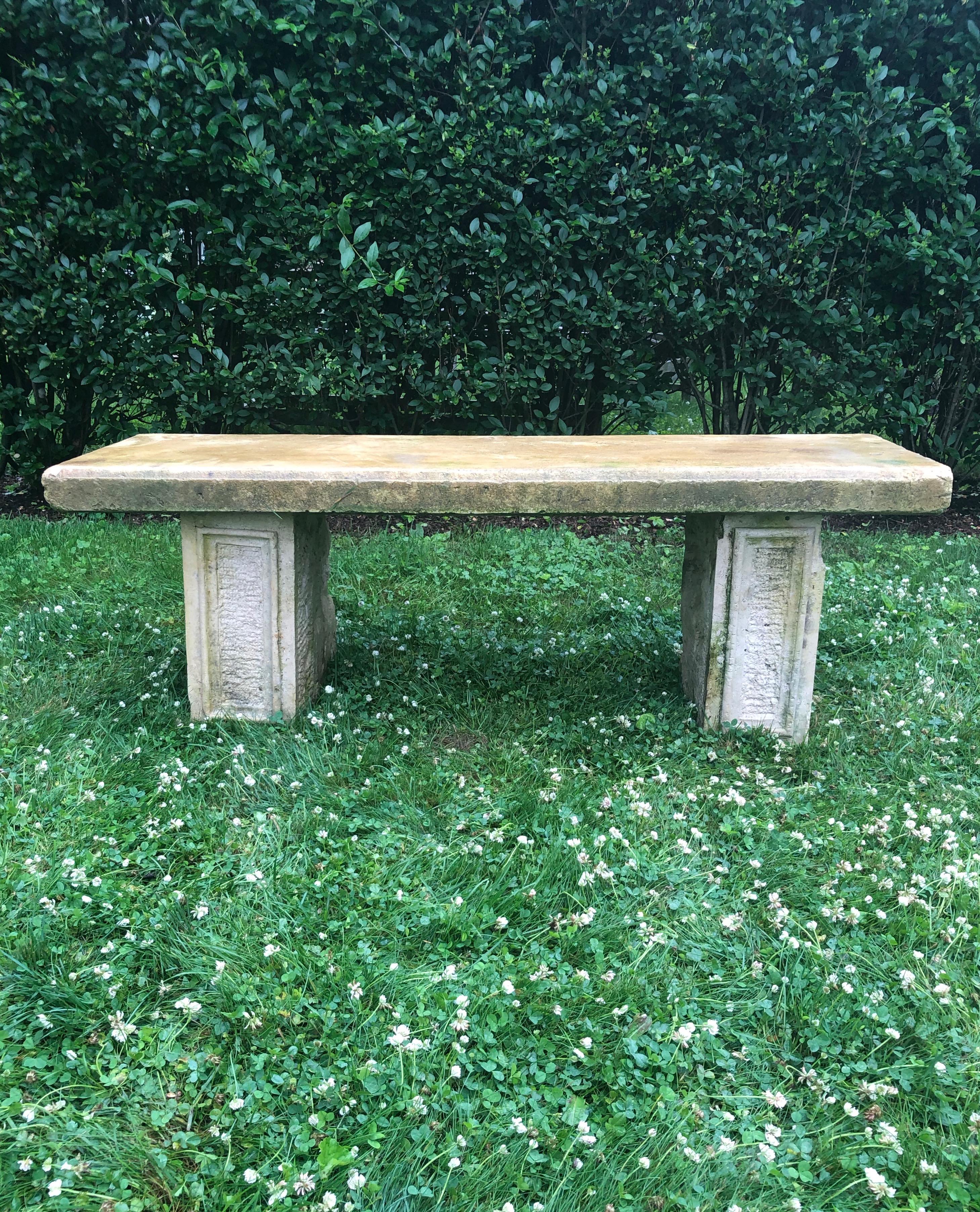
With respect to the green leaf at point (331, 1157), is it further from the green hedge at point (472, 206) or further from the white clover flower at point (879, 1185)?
the green hedge at point (472, 206)

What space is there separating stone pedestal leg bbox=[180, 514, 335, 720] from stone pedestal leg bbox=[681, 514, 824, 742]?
1229mm

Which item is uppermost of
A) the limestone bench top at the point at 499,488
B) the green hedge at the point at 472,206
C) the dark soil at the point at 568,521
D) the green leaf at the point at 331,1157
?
the green hedge at the point at 472,206

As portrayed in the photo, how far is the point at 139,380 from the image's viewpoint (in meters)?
4.70

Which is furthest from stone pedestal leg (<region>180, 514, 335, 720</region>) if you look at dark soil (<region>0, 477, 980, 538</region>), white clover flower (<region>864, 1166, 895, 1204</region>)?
dark soil (<region>0, 477, 980, 538</region>)

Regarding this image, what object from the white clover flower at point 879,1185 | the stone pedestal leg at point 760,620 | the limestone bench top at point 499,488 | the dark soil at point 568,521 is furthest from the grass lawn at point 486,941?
the dark soil at point 568,521

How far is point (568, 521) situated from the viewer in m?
5.27

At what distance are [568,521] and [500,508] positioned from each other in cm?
287

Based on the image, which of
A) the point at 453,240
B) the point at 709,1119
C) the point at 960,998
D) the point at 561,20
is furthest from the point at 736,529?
the point at 561,20

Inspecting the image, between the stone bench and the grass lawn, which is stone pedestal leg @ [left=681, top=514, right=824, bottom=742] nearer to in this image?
the stone bench

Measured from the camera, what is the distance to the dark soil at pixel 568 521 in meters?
5.09

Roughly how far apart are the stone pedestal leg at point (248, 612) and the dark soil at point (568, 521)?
2.15m

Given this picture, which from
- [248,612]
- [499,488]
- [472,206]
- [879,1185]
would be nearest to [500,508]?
[499,488]

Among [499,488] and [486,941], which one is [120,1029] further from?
[499,488]

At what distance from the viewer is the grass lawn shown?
1.51 m
